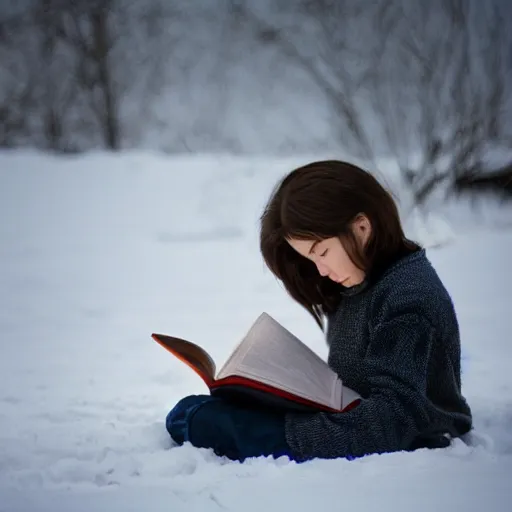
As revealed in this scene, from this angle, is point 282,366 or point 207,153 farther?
point 207,153

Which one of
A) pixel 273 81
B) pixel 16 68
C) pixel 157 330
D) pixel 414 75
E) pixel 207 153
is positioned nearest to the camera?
pixel 157 330

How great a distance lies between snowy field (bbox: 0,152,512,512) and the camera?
1.17 metres

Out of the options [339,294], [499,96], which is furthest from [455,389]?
[499,96]

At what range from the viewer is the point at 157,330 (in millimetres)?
2777

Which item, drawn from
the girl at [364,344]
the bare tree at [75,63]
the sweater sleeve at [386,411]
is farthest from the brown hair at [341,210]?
the bare tree at [75,63]

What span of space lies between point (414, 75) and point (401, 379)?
139 inches

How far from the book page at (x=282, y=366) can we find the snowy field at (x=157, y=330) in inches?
5.2

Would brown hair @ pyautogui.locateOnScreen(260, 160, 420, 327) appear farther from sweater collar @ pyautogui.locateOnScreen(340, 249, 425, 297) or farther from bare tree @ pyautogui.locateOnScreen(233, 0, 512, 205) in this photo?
bare tree @ pyautogui.locateOnScreen(233, 0, 512, 205)

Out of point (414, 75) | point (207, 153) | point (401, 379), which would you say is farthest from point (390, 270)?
point (207, 153)

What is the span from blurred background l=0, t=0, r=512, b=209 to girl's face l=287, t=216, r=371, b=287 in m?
3.22

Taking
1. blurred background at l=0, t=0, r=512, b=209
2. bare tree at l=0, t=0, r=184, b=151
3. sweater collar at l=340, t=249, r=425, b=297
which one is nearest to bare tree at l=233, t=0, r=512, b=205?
blurred background at l=0, t=0, r=512, b=209

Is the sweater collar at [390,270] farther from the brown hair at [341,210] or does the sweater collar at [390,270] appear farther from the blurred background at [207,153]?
the blurred background at [207,153]

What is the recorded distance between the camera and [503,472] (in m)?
1.22

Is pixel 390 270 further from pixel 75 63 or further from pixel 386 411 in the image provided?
pixel 75 63
